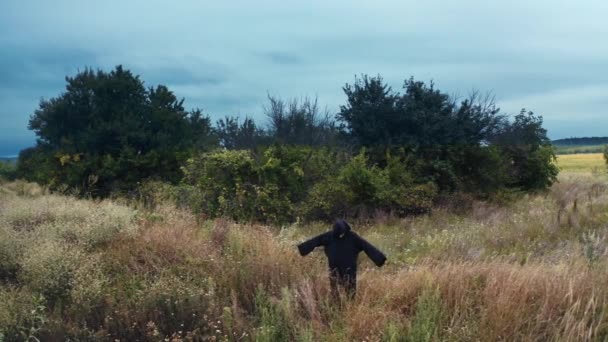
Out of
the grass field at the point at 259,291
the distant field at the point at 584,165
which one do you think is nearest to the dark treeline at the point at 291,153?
the grass field at the point at 259,291

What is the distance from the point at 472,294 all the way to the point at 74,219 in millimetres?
5935

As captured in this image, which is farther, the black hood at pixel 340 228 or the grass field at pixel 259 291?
the black hood at pixel 340 228

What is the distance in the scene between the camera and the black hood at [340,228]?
4938 millimetres

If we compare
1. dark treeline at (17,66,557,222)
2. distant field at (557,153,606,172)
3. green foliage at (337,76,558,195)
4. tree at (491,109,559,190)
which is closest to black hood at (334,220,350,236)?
dark treeline at (17,66,557,222)

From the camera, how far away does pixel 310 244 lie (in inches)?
200

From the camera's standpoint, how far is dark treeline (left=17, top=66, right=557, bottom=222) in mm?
13633

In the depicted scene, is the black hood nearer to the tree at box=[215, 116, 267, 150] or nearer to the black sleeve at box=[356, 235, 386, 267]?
the black sleeve at box=[356, 235, 386, 267]

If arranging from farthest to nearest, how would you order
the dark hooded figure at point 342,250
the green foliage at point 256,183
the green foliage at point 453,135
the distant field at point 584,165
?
the distant field at point 584,165 < the green foliage at point 453,135 < the green foliage at point 256,183 < the dark hooded figure at point 342,250

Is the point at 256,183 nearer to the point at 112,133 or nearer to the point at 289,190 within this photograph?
the point at 289,190

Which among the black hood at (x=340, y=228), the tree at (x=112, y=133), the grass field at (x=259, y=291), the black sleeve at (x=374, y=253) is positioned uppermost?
the tree at (x=112, y=133)

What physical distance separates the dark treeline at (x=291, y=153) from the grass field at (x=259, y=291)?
6.29m

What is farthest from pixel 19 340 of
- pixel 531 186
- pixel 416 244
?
pixel 531 186

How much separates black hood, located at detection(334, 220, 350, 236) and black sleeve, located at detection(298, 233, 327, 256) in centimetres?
15

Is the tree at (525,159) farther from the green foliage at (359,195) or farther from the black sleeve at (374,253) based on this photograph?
the black sleeve at (374,253)
